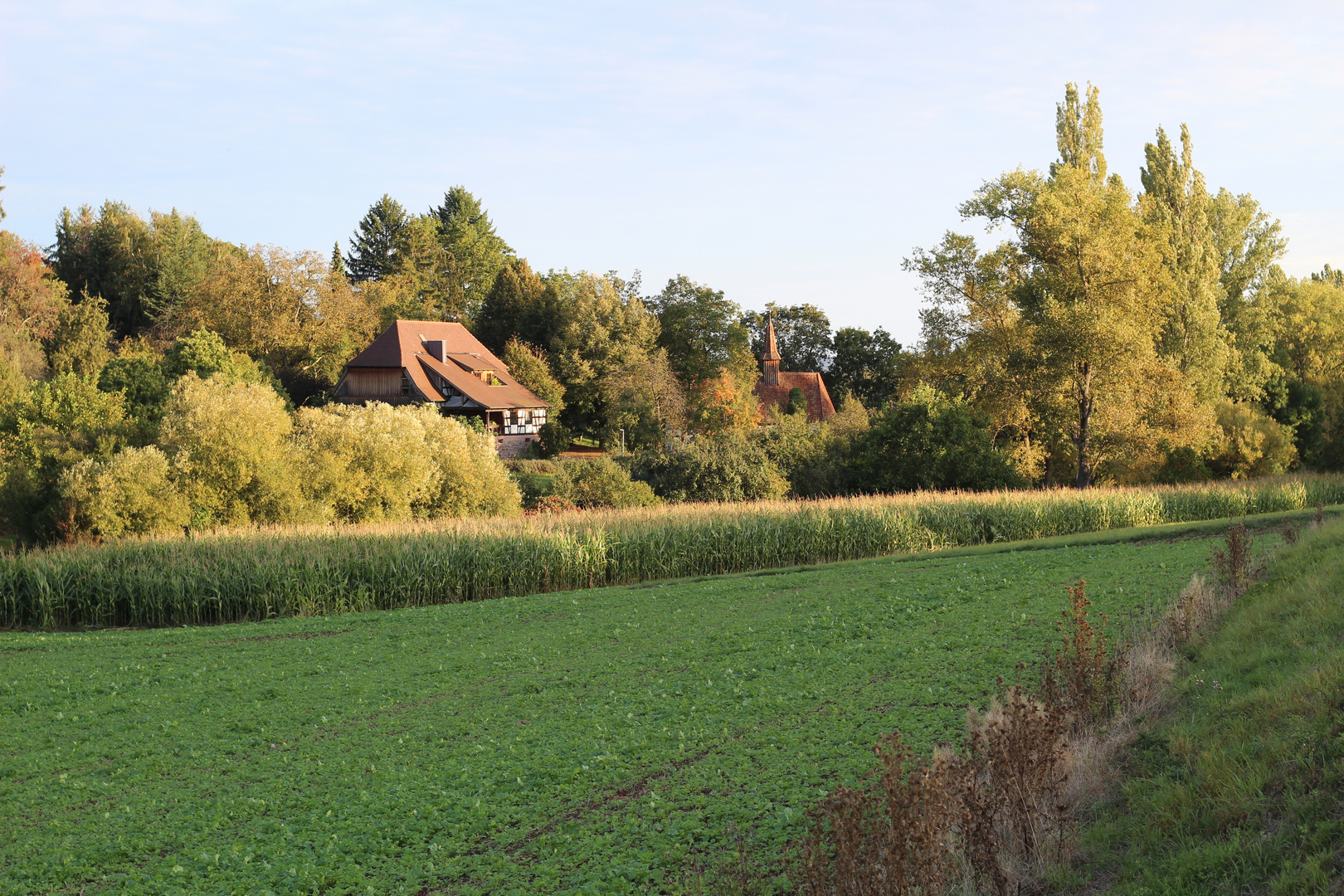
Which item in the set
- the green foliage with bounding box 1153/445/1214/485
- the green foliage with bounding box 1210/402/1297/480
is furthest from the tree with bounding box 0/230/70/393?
the green foliage with bounding box 1210/402/1297/480

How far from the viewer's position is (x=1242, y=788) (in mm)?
5387

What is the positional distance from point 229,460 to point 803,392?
51.5 metres

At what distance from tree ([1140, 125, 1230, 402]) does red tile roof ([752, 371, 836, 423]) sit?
101 ft

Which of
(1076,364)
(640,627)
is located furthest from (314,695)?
(1076,364)

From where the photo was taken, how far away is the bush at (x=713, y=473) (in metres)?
36.0

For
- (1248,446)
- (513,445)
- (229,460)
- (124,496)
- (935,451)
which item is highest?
(513,445)

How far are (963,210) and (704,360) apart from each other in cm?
Result: 2671

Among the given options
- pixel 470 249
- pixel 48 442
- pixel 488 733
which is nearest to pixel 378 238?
pixel 470 249

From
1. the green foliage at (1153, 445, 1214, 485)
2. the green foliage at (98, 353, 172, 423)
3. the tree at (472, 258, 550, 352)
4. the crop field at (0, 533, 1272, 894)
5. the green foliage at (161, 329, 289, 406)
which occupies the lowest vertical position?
the crop field at (0, 533, 1272, 894)

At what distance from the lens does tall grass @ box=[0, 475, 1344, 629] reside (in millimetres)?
19047

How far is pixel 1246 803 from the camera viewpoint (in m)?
5.21

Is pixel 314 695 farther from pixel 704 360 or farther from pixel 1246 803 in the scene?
pixel 704 360

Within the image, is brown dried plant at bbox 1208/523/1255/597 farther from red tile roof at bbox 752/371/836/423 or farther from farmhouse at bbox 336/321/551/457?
red tile roof at bbox 752/371/836/423

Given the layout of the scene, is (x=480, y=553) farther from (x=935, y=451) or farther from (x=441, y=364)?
(x=441, y=364)
